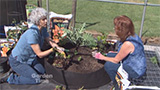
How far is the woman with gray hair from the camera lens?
2857mm

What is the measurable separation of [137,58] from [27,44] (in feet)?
5.91

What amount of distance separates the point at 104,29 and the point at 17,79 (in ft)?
11.8

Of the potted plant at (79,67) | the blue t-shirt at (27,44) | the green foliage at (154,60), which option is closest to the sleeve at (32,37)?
the blue t-shirt at (27,44)

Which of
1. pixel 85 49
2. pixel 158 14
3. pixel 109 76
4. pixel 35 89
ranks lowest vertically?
pixel 35 89

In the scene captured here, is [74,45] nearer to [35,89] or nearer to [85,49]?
[85,49]

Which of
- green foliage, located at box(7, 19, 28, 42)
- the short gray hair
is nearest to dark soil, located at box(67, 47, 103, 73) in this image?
the short gray hair

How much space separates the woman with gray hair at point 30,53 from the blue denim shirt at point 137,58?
3.95 feet

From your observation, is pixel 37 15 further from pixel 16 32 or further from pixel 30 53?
pixel 16 32

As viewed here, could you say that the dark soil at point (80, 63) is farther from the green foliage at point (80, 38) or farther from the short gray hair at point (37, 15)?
the short gray hair at point (37, 15)

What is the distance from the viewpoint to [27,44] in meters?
2.94

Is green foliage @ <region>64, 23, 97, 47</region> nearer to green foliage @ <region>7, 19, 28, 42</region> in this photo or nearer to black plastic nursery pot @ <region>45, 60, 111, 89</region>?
black plastic nursery pot @ <region>45, 60, 111, 89</region>

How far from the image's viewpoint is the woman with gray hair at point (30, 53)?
2857mm

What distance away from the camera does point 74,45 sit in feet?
12.8

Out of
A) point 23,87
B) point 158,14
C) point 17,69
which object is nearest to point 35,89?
point 23,87
